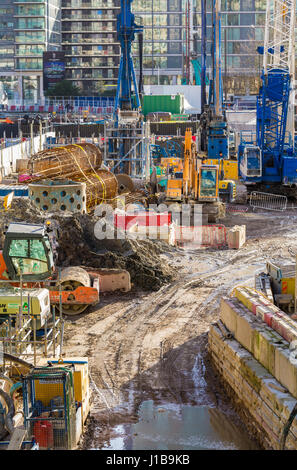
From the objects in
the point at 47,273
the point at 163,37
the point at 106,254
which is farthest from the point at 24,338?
the point at 163,37

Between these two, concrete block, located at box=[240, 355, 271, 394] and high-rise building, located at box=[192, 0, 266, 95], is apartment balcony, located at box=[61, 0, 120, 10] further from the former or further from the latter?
concrete block, located at box=[240, 355, 271, 394]

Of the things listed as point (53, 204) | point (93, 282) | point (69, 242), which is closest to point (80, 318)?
point (93, 282)

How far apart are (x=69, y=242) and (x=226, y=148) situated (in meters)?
25.5

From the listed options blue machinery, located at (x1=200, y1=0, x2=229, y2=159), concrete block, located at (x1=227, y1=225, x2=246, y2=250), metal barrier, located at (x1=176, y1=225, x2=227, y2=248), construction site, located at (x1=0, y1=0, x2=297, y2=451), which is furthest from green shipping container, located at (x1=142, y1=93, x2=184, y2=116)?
concrete block, located at (x1=227, y1=225, x2=246, y2=250)

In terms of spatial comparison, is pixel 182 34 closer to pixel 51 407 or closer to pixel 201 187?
pixel 201 187

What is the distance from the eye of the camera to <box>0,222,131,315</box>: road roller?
15.2 m

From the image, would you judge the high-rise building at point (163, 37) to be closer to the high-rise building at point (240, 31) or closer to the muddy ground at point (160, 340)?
the high-rise building at point (240, 31)

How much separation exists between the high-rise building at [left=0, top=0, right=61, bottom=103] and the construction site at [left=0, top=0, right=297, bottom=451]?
76044 mm

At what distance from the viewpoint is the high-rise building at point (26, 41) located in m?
107

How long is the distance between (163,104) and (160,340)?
6054cm

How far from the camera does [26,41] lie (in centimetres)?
10825

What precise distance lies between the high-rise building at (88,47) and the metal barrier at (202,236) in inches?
3253

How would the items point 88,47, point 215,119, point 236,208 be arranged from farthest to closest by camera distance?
point 88,47 < point 215,119 < point 236,208
